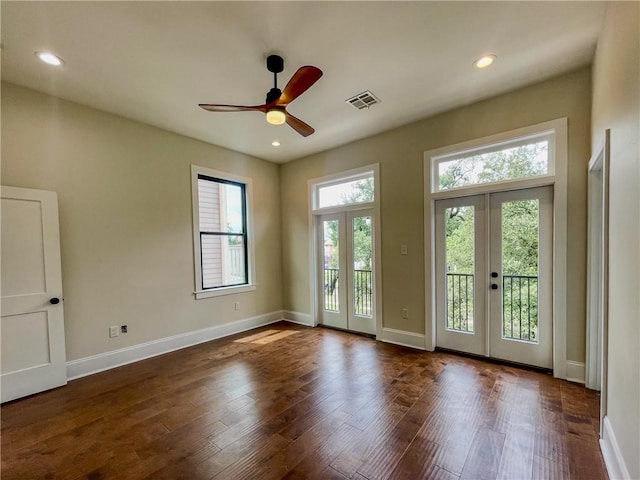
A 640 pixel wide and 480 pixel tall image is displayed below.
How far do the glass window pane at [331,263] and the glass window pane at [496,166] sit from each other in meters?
1.83

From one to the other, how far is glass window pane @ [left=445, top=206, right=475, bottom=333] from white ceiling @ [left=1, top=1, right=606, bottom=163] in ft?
4.40

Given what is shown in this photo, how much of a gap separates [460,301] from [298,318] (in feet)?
9.06

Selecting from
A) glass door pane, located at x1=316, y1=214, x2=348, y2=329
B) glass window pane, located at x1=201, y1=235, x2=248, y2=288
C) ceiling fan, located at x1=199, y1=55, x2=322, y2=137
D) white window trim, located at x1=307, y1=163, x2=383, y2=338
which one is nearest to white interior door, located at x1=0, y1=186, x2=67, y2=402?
glass window pane, located at x1=201, y1=235, x2=248, y2=288

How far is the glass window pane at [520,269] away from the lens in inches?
117

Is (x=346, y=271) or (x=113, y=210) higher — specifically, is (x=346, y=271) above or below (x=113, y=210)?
below

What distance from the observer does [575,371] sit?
2686 millimetres

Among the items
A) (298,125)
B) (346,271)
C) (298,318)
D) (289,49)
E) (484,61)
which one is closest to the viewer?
(289,49)

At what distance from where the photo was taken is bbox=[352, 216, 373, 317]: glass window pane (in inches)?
168

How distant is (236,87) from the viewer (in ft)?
9.03

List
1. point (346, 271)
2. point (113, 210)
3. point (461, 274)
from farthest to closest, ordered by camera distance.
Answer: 1. point (346, 271)
2. point (461, 274)
3. point (113, 210)

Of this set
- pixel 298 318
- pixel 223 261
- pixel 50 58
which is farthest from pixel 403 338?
pixel 50 58

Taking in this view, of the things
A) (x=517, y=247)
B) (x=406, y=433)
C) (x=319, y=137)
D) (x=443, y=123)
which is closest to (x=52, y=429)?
(x=406, y=433)

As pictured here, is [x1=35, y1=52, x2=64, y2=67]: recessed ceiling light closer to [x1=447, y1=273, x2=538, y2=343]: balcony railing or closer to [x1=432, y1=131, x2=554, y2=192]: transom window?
[x1=432, y1=131, x2=554, y2=192]: transom window

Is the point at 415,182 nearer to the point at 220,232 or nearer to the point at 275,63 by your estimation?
the point at 275,63
